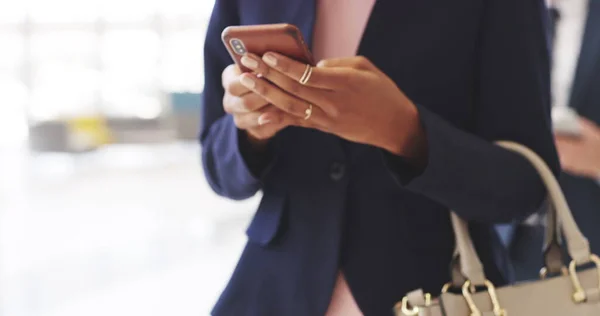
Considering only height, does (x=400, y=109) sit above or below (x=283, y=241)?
above

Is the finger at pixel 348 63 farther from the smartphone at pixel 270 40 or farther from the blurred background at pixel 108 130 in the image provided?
the blurred background at pixel 108 130

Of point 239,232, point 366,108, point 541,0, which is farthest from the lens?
point 239,232

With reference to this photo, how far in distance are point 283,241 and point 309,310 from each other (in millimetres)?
77

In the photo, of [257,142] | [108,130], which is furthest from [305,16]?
[108,130]

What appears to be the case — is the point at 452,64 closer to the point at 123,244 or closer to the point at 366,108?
the point at 366,108

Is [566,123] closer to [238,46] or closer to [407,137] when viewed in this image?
[407,137]

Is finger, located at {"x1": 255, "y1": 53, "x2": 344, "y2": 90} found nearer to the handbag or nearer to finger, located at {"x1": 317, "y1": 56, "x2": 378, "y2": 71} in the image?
finger, located at {"x1": 317, "y1": 56, "x2": 378, "y2": 71}

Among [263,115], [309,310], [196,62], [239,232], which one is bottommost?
[239,232]

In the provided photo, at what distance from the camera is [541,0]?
1.87 ft

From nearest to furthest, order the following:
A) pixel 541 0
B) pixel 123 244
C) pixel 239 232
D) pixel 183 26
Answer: pixel 541 0
pixel 123 244
pixel 239 232
pixel 183 26

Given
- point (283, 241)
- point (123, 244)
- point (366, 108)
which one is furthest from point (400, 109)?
point (123, 244)

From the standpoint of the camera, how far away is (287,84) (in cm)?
44

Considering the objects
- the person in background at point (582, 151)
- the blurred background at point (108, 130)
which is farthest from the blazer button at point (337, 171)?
the blurred background at point (108, 130)

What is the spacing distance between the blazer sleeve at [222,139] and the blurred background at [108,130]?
1.46 m
